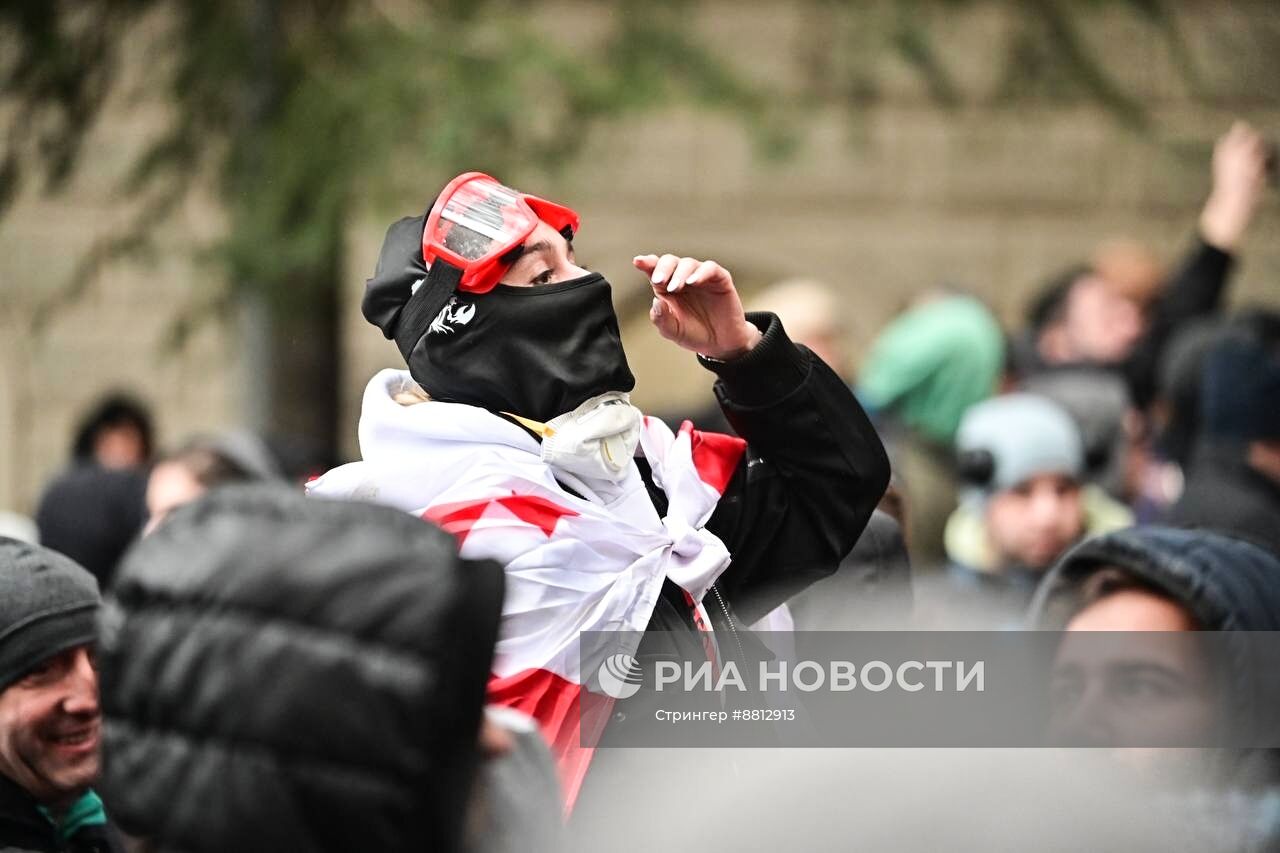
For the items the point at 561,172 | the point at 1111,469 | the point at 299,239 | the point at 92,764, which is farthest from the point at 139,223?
the point at 92,764

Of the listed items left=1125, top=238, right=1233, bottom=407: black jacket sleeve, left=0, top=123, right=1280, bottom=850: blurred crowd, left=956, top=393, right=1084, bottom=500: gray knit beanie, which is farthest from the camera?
left=1125, top=238, right=1233, bottom=407: black jacket sleeve

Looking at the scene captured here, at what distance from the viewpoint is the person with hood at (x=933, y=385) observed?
5.12m

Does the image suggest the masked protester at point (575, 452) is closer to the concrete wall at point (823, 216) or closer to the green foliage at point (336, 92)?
the green foliage at point (336, 92)

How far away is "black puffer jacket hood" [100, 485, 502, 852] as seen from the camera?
1378 millimetres

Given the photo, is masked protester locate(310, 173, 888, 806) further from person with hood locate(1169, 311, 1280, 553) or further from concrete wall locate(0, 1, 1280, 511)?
concrete wall locate(0, 1, 1280, 511)

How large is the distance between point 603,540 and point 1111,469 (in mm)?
3816

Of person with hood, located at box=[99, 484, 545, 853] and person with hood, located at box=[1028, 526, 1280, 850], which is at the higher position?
person with hood, located at box=[99, 484, 545, 853]

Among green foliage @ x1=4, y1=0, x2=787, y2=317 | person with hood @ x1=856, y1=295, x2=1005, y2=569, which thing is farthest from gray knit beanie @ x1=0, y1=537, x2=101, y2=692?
green foliage @ x1=4, y1=0, x2=787, y2=317

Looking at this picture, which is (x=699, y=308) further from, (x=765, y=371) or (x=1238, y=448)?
(x=1238, y=448)

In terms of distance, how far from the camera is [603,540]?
2.19m

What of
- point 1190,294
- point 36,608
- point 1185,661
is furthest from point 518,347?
point 1190,294

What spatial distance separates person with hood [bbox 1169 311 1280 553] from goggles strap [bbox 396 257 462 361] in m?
2.18

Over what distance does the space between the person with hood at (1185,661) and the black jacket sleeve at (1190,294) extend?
119 inches

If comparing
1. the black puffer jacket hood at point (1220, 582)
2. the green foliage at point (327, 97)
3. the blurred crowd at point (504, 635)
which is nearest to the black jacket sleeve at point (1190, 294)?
the blurred crowd at point (504, 635)
